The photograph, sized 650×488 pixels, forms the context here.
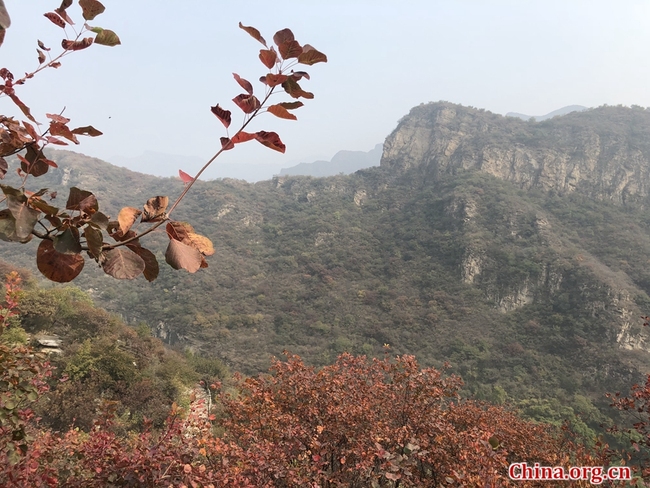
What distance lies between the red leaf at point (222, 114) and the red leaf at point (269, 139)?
8 cm

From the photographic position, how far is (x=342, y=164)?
171 m

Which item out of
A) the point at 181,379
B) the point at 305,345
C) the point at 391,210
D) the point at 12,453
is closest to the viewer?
the point at 12,453

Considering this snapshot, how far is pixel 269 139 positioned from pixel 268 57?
0.19 meters

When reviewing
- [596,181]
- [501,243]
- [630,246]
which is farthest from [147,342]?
[596,181]

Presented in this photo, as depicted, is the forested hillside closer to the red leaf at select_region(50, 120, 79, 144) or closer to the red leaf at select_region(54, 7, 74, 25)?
the red leaf at select_region(50, 120, 79, 144)

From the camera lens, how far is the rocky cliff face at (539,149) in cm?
3497

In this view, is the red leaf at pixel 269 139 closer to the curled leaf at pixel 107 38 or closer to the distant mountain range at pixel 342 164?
the curled leaf at pixel 107 38

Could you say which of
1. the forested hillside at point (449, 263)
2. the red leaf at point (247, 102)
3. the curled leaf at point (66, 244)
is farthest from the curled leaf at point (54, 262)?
the forested hillside at point (449, 263)

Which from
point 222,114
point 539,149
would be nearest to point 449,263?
point 539,149

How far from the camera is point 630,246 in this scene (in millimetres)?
26625

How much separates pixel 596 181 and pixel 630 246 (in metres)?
11.5

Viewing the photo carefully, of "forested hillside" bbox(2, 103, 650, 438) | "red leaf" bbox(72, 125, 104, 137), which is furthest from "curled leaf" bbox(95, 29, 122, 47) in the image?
"forested hillside" bbox(2, 103, 650, 438)

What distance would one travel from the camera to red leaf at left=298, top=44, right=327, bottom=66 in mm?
Answer: 783

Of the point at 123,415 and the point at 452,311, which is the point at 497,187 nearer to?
the point at 452,311
